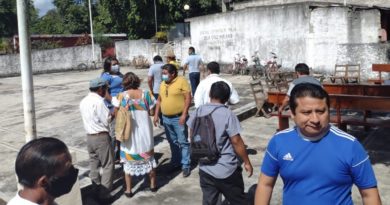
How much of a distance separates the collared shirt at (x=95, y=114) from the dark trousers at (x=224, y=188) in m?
1.67

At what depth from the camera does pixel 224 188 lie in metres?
4.11

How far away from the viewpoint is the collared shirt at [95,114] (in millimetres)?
5230

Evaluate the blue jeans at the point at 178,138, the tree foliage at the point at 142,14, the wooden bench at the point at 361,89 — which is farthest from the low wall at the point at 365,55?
the tree foliage at the point at 142,14

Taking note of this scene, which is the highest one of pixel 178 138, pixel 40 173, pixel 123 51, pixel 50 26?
pixel 50 26

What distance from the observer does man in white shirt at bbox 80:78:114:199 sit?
5246 millimetres

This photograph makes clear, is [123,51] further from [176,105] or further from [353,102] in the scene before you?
[176,105]

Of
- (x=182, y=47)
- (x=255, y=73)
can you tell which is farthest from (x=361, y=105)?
(x=182, y=47)

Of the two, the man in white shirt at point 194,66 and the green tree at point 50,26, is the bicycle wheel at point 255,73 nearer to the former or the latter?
A: the man in white shirt at point 194,66

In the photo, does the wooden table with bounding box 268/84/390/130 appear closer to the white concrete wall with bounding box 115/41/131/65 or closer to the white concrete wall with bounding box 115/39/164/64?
the white concrete wall with bounding box 115/39/164/64

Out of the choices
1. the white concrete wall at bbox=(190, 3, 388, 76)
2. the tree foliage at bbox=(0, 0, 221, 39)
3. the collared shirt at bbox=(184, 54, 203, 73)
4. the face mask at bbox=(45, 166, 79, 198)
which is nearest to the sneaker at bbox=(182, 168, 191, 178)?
the face mask at bbox=(45, 166, 79, 198)

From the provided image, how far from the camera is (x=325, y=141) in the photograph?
101 inches

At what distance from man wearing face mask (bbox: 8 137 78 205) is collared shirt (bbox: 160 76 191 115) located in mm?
3969

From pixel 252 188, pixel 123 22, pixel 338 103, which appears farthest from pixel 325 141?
pixel 123 22

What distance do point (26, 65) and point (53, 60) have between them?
897 inches
